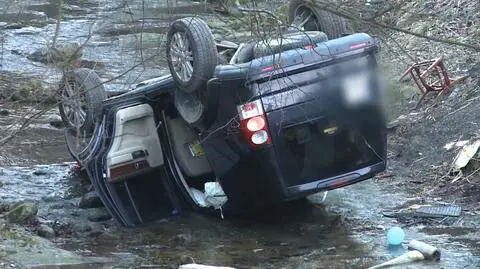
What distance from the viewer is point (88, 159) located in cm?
892

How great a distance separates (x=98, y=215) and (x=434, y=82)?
5.80 meters

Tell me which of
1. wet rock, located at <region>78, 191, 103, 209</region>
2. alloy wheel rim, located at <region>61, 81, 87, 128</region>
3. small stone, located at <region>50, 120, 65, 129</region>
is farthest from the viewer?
small stone, located at <region>50, 120, 65, 129</region>

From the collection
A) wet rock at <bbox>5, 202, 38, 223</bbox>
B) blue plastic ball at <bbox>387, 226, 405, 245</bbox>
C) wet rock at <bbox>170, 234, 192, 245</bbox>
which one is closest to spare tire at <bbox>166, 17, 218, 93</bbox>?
wet rock at <bbox>170, 234, 192, 245</bbox>

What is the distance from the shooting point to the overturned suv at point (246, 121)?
7.89m

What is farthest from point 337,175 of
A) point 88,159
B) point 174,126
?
point 88,159

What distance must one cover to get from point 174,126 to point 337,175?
5.50ft

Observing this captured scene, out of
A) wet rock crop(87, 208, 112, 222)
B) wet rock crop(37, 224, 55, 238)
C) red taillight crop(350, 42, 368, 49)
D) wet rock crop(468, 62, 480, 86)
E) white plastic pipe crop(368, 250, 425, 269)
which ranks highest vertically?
red taillight crop(350, 42, 368, 49)

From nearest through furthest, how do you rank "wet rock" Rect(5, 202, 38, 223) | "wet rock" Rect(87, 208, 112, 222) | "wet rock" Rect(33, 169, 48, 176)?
"wet rock" Rect(5, 202, 38, 223)
"wet rock" Rect(87, 208, 112, 222)
"wet rock" Rect(33, 169, 48, 176)

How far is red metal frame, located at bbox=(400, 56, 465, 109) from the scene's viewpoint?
42.2 feet

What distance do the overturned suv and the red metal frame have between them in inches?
167

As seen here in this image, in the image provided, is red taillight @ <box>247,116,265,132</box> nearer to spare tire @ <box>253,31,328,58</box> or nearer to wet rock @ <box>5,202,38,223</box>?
spare tire @ <box>253,31,328,58</box>

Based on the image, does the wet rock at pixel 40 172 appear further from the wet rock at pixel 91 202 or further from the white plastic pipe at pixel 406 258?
the white plastic pipe at pixel 406 258

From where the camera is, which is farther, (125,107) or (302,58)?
(125,107)

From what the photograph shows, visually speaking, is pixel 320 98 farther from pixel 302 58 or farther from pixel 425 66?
pixel 425 66
